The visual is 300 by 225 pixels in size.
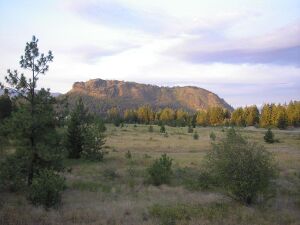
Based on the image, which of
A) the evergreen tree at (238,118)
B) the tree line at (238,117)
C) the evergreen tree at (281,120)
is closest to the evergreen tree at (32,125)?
the tree line at (238,117)

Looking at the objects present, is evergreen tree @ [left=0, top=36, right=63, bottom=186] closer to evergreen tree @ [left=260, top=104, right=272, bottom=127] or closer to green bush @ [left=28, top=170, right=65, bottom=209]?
green bush @ [left=28, top=170, right=65, bottom=209]

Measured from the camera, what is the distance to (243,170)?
57.6ft

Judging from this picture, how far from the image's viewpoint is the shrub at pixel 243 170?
57.2 feet

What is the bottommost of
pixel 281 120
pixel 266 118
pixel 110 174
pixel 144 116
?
pixel 110 174

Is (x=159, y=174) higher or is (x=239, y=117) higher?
(x=239, y=117)

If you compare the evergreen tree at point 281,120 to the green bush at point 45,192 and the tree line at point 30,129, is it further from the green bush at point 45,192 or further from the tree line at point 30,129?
the green bush at point 45,192

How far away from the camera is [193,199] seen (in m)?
18.7

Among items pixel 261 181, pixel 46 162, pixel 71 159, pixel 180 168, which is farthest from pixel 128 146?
pixel 261 181

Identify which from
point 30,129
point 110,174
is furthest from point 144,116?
point 30,129

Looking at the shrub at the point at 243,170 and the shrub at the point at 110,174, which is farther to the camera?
the shrub at the point at 110,174

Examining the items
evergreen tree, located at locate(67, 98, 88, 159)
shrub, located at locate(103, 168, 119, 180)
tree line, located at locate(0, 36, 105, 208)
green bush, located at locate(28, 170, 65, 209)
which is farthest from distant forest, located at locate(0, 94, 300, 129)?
green bush, located at locate(28, 170, 65, 209)

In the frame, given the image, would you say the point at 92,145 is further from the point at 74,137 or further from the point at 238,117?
the point at 238,117

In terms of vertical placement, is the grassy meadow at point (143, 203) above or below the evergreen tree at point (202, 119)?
below

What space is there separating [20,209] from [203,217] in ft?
22.8
